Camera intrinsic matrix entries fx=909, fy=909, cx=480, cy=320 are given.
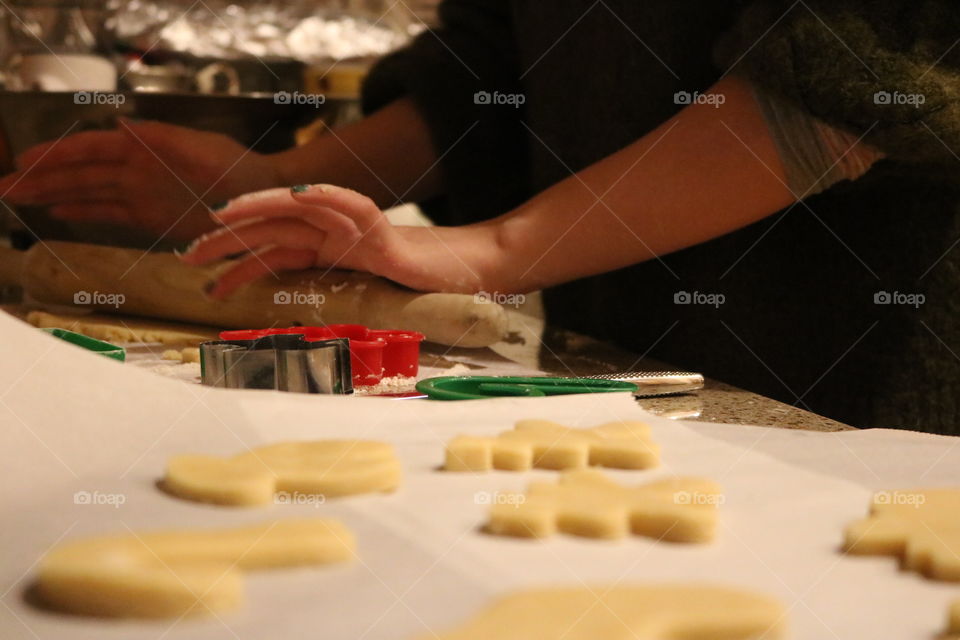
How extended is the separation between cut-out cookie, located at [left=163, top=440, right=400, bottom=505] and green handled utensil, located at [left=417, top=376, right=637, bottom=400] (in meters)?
0.20

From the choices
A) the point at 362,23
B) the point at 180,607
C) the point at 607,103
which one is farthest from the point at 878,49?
the point at 362,23

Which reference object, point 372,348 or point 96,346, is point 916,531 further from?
point 96,346

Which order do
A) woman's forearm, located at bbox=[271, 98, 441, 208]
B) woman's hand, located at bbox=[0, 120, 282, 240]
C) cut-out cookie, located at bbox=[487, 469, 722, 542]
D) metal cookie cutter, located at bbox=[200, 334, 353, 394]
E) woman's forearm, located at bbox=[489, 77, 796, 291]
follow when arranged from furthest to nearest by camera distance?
1. woman's forearm, located at bbox=[271, 98, 441, 208]
2. woman's hand, located at bbox=[0, 120, 282, 240]
3. woman's forearm, located at bbox=[489, 77, 796, 291]
4. metal cookie cutter, located at bbox=[200, 334, 353, 394]
5. cut-out cookie, located at bbox=[487, 469, 722, 542]

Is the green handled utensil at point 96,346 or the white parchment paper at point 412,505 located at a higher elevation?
the green handled utensil at point 96,346

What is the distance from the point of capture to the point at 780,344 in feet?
3.60

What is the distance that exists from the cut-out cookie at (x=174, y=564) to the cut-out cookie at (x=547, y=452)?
0.13 meters

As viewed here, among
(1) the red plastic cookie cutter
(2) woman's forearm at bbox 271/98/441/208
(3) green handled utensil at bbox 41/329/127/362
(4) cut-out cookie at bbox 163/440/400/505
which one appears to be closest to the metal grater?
(1) the red plastic cookie cutter

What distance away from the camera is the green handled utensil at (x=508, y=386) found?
715 mm

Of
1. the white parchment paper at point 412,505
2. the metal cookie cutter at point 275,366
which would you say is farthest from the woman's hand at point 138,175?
the white parchment paper at point 412,505

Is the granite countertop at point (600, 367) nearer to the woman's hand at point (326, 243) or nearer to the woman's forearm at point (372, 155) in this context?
the woman's hand at point (326, 243)

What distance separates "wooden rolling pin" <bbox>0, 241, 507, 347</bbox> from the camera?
964 millimetres

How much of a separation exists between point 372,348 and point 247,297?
292mm

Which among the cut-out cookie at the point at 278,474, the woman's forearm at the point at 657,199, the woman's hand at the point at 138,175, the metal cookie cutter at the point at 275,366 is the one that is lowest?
the cut-out cookie at the point at 278,474

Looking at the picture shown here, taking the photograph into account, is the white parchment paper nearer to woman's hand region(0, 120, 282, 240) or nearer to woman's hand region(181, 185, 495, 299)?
woman's hand region(181, 185, 495, 299)
